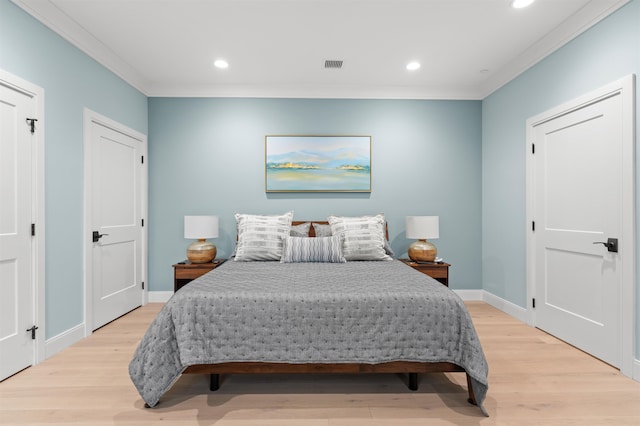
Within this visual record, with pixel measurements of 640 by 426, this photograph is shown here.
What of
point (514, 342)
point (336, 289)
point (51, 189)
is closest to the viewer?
point (336, 289)

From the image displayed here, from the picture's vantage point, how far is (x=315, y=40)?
9.85 feet

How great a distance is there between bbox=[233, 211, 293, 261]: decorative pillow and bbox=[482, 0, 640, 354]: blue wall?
8.40ft

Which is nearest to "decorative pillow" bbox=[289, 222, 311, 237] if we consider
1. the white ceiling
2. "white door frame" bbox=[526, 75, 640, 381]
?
the white ceiling

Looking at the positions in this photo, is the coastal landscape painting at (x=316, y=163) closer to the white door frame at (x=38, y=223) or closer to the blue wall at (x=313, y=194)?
the blue wall at (x=313, y=194)

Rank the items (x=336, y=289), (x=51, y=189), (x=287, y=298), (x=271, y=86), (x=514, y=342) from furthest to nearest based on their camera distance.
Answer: (x=271, y=86) → (x=514, y=342) → (x=51, y=189) → (x=336, y=289) → (x=287, y=298)

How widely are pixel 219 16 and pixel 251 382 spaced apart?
2.86m

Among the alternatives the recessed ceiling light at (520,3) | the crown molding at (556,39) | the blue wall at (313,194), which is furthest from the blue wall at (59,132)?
the crown molding at (556,39)

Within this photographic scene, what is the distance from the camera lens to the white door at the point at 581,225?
95.0 inches

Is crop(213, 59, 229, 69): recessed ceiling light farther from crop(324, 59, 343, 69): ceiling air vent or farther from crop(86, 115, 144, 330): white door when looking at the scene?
crop(86, 115, 144, 330): white door

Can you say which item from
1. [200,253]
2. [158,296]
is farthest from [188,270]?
[158,296]

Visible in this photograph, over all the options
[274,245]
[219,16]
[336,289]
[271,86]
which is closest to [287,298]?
[336,289]

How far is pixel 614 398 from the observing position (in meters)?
1.99

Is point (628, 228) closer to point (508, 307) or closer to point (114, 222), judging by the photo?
point (508, 307)

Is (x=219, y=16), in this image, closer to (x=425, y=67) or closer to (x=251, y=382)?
(x=425, y=67)
